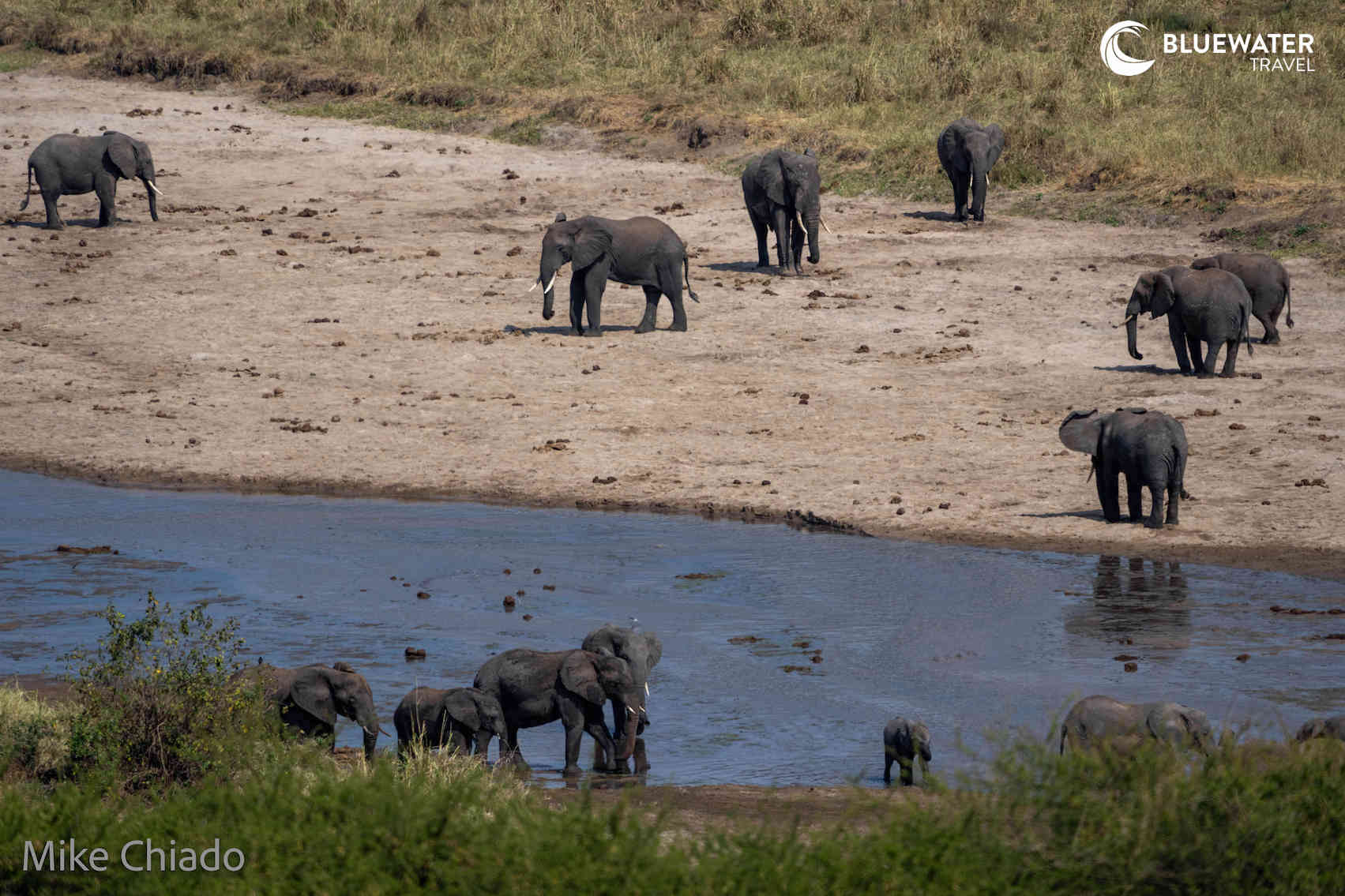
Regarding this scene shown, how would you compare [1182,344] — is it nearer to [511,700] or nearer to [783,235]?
[783,235]

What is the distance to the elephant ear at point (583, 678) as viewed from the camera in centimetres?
984

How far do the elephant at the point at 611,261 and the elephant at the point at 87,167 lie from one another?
27.3 feet

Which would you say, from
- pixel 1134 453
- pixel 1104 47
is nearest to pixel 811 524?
pixel 1134 453

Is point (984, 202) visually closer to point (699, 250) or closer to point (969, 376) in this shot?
point (699, 250)

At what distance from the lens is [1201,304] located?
59.1ft

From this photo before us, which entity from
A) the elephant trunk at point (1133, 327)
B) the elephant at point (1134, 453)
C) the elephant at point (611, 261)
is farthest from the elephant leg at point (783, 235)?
the elephant at point (1134, 453)

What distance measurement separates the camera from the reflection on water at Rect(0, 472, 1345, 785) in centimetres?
1039

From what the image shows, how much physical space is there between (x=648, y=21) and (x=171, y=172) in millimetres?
12184

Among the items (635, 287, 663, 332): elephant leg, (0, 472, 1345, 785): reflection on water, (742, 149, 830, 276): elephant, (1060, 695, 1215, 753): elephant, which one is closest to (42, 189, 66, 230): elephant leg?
(635, 287, 663, 332): elephant leg

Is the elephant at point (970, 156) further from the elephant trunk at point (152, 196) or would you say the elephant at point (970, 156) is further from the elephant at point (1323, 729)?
the elephant at point (1323, 729)

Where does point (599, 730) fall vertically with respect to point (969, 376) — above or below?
below

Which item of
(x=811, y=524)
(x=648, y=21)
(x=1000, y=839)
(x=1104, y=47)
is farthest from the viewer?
(x=648, y=21)

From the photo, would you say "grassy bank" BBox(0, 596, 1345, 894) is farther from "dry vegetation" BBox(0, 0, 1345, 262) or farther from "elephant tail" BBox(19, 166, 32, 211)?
"elephant tail" BBox(19, 166, 32, 211)

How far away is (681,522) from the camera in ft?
48.9
